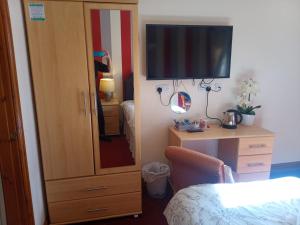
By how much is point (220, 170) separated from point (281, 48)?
206cm

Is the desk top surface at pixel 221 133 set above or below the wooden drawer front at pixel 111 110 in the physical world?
below

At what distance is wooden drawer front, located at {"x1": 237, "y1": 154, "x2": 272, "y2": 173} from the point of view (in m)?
2.41

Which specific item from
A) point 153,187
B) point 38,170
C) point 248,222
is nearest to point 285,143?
point 153,187

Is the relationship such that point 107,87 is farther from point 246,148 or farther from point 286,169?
point 286,169

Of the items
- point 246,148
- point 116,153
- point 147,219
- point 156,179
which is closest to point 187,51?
point 246,148

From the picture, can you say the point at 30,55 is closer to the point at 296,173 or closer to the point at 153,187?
the point at 153,187

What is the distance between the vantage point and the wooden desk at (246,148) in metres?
2.37

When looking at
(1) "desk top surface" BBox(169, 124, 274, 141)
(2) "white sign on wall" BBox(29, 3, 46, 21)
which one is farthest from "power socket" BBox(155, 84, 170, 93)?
(2) "white sign on wall" BBox(29, 3, 46, 21)

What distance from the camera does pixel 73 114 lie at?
193cm

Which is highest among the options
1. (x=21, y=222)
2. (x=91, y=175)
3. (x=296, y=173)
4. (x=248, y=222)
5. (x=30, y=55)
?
(x=30, y=55)

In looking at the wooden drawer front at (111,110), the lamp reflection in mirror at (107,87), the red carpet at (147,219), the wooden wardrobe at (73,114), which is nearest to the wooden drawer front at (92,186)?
the wooden wardrobe at (73,114)

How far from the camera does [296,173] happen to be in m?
3.04

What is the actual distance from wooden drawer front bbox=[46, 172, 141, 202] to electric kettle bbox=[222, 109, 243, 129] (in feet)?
3.84

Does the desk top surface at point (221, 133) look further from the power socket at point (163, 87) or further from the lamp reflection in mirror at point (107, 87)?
the lamp reflection in mirror at point (107, 87)
